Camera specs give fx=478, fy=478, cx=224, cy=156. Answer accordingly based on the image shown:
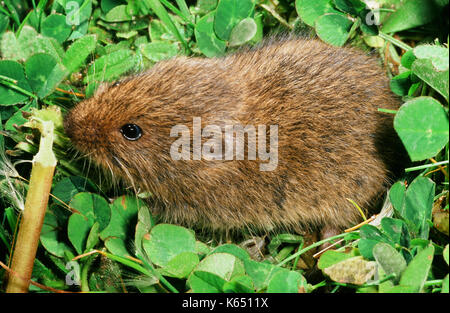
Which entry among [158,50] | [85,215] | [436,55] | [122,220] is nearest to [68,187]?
[85,215]

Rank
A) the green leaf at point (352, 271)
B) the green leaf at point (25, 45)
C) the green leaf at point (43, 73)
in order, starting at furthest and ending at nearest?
the green leaf at point (25, 45)
the green leaf at point (43, 73)
the green leaf at point (352, 271)

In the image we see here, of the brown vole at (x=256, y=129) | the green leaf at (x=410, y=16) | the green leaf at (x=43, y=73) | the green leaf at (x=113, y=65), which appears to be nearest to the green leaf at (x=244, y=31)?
the brown vole at (x=256, y=129)

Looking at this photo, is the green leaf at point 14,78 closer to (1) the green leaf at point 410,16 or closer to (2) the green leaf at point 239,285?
(2) the green leaf at point 239,285

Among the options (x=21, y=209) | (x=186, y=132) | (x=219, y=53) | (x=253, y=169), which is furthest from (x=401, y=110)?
(x=21, y=209)

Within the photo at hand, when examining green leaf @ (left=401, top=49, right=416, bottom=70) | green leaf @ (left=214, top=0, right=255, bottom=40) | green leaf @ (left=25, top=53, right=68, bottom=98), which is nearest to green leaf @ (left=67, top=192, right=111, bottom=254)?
green leaf @ (left=25, top=53, right=68, bottom=98)

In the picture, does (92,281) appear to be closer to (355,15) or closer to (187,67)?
(187,67)

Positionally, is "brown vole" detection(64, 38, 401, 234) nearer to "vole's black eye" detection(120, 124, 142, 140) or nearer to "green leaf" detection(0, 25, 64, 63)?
"vole's black eye" detection(120, 124, 142, 140)
